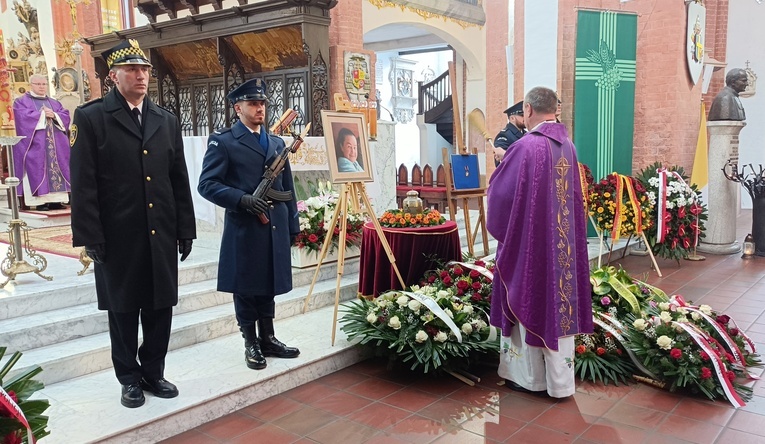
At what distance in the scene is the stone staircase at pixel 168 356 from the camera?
3.23m

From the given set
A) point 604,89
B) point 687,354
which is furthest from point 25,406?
point 604,89

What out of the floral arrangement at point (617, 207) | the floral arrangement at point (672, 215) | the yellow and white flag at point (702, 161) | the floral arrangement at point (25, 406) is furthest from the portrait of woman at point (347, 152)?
the yellow and white flag at point (702, 161)

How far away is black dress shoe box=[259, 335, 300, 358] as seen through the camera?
4.09 m

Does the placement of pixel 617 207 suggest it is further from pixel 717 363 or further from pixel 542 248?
pixel 542 248

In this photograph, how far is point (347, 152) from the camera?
445 centimetres

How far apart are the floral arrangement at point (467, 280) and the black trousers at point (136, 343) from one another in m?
1.98

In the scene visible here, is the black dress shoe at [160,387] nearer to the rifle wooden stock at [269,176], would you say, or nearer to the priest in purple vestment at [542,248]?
the rifle wooden stock at [269,176]

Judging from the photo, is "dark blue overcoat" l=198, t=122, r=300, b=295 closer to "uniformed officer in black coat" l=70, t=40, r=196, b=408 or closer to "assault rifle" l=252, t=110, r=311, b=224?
"assault rifle" l=252, t=110, r=311, b=224

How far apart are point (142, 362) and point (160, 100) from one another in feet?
25.7

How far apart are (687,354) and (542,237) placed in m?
1.21

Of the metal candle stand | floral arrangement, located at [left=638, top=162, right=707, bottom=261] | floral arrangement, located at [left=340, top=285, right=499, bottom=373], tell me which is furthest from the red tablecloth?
floral arrangement, located at [left=638, top=162, right=707, bottom=261]

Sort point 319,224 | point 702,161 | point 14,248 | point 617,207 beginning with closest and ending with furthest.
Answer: point 14,248
point 319,224
point 617,207
point 702,161

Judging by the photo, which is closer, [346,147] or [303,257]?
[346,147]

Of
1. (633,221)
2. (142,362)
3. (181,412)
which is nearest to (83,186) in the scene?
(142,362)
